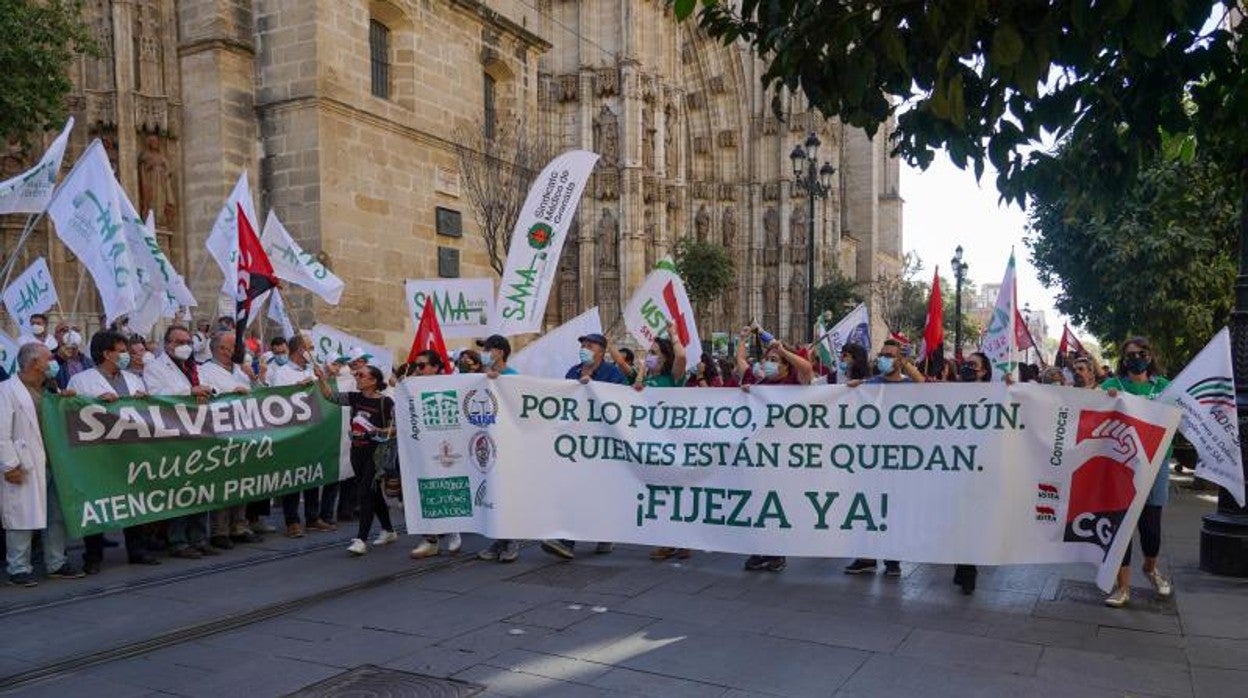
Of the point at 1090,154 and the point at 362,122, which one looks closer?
the point at 1090,154

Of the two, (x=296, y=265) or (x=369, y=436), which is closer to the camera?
(x=369, y=436)

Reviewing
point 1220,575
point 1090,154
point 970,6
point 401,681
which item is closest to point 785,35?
point 970,6

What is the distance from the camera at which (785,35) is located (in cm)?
479

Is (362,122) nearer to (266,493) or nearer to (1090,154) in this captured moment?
(266,493)

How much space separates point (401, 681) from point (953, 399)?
4387 mm

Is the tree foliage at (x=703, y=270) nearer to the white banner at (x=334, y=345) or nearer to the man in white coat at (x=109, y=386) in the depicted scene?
the white banner at (x=334, y=345)

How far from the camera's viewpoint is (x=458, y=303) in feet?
33.7

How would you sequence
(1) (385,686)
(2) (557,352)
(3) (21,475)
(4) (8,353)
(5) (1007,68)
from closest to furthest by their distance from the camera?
1. (5) (1007,68)
2. (1) (385,686)
3. (3) (21,475)
4. (2) (557,352)
5. (4) (8,353)

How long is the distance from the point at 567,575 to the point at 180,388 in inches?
164

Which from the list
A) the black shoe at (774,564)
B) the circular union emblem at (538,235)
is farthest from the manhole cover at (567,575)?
the circular union emblem at (538,235)

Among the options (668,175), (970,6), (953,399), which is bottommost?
(953,399)

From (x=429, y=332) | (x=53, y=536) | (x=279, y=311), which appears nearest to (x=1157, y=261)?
(x=429, y=332)

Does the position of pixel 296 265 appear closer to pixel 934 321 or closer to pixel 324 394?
pixel 324 394

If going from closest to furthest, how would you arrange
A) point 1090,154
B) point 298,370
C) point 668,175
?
1. point 1090,154
2. point 298,370
3. point 668,175
